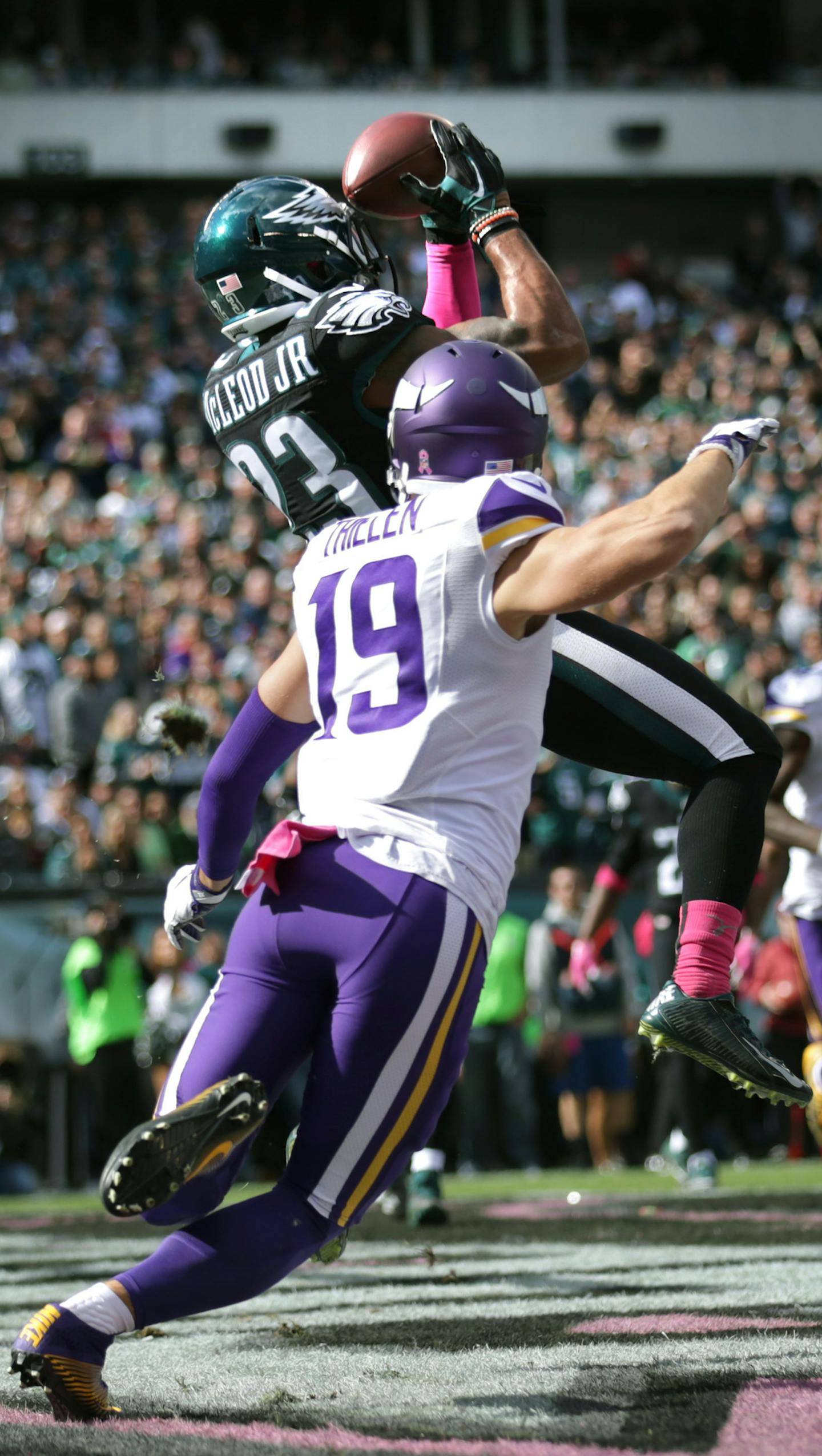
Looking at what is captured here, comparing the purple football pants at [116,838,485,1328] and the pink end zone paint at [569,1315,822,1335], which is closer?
the purple football pants at [116,838,485,1328]

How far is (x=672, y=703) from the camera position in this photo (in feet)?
11.6

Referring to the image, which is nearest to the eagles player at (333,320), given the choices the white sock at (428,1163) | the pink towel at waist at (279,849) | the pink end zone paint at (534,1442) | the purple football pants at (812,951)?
the pink towel at waist at (279,849)

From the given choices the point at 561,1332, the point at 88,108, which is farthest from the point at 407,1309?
the point at 88,108

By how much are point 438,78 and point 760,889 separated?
61.2ft

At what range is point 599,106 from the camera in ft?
78.9

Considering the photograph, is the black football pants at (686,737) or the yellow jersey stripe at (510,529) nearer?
the yellow jersey stripe at (510,529)

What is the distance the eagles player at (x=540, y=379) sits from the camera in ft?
11.5

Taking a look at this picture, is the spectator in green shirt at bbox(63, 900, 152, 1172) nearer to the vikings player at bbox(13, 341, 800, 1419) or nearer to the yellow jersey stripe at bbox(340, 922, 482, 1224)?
the vikings player at bbox(13, 341, 800, 1419)

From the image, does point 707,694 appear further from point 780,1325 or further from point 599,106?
point 599,106

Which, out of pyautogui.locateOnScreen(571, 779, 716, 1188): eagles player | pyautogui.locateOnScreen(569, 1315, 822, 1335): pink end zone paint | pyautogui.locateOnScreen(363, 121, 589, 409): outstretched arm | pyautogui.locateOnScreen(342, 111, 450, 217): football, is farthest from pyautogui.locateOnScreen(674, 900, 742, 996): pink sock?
pyautogui.locateOnScreen(571, 779, 716, 1188): eagles player

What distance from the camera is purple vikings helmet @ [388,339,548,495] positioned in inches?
120

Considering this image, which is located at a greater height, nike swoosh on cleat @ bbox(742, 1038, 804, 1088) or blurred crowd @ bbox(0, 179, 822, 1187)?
nike swoosh on cleat @ bbox(742, 1038, 804, 1088)

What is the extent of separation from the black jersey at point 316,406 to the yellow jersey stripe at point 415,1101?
4.05 ft

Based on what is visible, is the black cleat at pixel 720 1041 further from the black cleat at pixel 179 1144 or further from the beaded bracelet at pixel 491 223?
the beaded bracelet at pixel 491 223
